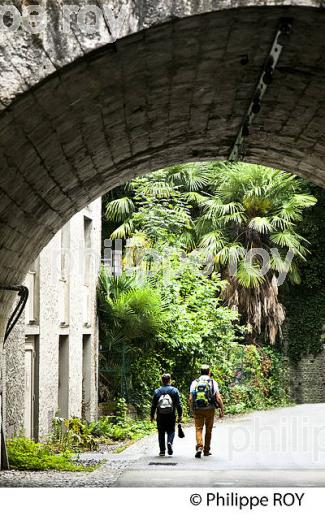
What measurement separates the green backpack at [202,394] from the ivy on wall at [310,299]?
686 inches

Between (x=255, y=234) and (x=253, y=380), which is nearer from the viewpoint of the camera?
(x=253, y=380)

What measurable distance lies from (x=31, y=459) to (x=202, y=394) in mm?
3634

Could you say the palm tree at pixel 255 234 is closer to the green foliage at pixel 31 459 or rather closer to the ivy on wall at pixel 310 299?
the ivy on wall at pixel 310 299

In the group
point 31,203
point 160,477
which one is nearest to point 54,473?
point 160,477

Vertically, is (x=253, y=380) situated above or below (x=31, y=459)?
above

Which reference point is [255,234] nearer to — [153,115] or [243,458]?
[243,458]

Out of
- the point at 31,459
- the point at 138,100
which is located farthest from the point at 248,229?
the point at 138,100

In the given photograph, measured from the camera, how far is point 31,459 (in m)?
13.6

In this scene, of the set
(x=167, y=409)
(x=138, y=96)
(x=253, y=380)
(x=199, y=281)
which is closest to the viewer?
(x=138, y=96)

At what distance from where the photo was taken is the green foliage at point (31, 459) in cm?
1345

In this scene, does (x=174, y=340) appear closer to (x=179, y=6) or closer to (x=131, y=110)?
(x=131, y=110)

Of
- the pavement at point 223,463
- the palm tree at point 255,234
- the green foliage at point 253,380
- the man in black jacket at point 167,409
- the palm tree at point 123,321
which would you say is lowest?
the pavement at point 223,463

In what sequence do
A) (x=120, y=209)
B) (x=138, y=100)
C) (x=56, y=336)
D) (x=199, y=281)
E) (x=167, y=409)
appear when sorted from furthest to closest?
(x=120, y=209) < (x=199, y=281) < (x=56, y=336) < (x=167, y=409) < (x=138, y=100)

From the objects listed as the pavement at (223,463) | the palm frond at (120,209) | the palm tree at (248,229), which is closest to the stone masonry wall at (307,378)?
the palm tree at (248,229)
